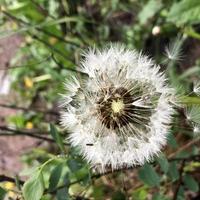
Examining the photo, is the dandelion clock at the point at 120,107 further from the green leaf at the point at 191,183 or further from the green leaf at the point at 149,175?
the green leaf at the point at 191,183

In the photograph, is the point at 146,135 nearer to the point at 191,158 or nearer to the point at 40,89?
Result: the point at 191,158

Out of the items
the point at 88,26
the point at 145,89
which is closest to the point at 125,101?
the point at 145,89

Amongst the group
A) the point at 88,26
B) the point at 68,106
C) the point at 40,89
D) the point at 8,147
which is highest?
the point at 88,26

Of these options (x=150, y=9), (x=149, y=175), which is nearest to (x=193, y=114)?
(x=149, y=175)

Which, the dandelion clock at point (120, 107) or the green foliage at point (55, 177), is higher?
the dandelion clock at point (120, 107)

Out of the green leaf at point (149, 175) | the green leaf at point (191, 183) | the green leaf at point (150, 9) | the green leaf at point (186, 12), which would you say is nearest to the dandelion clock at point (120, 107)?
the green leaf at point (149, 175)

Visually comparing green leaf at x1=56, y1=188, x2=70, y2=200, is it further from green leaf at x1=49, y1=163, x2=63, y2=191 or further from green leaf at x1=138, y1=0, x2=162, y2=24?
green leaf at x1=138, y1=0, x2=162, y2=24

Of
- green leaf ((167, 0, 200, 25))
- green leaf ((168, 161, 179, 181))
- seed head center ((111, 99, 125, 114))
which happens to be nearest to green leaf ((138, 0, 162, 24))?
green leaf ((167, 0, 200, 25))
